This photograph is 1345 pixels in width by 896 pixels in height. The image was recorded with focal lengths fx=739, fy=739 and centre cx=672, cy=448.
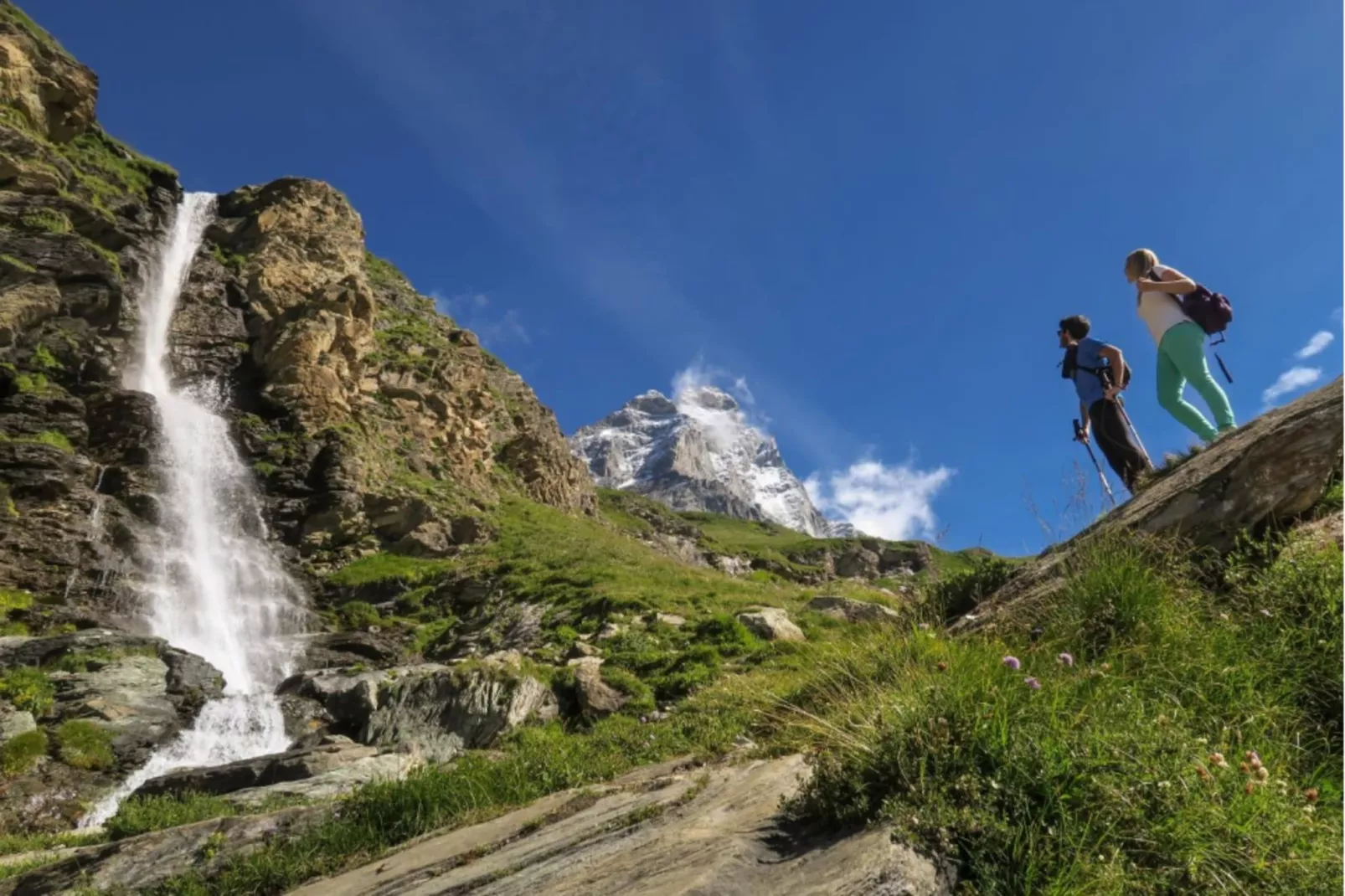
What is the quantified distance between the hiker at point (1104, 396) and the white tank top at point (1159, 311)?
2.76 feet

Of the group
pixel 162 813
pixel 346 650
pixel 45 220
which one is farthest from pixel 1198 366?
pixel 45 220

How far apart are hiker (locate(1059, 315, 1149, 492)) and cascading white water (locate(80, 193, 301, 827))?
16940 mm

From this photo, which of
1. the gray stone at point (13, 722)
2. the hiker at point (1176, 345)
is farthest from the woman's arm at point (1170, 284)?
the gray stone at point (13, 722)

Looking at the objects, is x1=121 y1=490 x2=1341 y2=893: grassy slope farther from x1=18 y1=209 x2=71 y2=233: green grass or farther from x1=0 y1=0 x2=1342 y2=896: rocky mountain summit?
x1=18 y1=209 x2=71 y2=233: green grass

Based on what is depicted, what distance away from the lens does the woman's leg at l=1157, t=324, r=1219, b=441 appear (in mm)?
8266

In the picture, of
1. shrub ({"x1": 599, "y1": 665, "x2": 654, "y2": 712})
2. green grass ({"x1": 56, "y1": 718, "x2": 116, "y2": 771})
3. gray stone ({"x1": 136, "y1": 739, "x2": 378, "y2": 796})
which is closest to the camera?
gray stone ({"x1": 136, "y1": 739, "x2": 378, "y2": 796})

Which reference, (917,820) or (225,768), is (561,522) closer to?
(225,768)

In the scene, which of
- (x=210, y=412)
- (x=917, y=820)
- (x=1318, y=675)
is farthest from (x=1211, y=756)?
(x=210, y=412)

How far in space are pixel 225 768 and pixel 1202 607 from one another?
1468cm

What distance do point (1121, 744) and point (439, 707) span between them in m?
13.7

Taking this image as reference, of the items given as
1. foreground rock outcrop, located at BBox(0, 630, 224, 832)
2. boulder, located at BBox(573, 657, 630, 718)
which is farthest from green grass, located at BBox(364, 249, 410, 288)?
boulder, located at BBox(573, 657, 630, 718)

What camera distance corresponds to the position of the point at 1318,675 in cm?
436

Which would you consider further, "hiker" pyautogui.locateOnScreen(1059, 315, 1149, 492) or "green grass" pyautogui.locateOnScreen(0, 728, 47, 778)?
"green grass" pyautogui.locateOnScreen(0, 728, 47, 778)

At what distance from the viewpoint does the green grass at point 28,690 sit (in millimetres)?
15297
